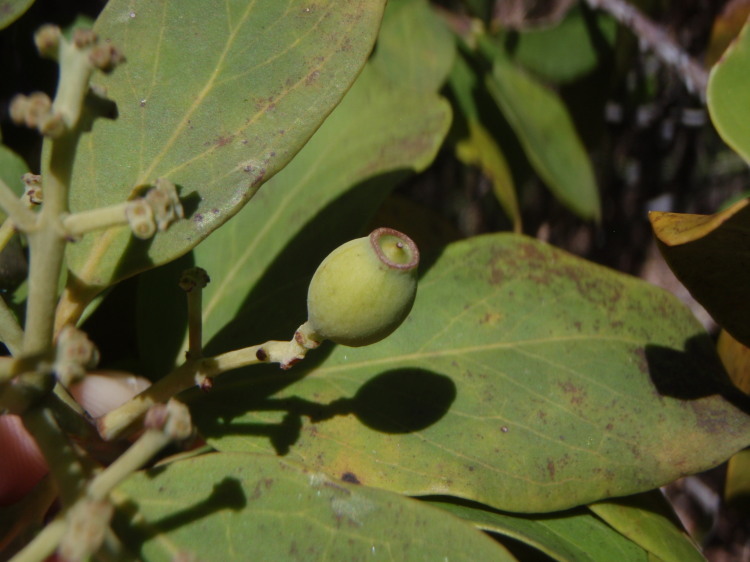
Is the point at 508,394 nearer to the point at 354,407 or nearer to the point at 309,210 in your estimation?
the point at 354,407

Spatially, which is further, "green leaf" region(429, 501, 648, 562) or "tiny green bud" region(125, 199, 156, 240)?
"green leaf" region(429, 501, 648, 562)

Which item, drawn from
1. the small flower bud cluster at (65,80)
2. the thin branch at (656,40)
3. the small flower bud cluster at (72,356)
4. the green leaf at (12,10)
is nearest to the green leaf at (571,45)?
the thin branch at (656,40)

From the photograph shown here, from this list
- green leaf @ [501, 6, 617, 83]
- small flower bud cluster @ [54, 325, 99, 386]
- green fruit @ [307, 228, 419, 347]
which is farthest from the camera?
green leaf @ [501, 6, 617, 83]

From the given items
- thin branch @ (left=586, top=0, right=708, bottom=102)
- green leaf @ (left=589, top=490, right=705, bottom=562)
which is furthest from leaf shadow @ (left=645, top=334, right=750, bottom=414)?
thin branch @ (left=586, top=0, right=708, bottom=102)

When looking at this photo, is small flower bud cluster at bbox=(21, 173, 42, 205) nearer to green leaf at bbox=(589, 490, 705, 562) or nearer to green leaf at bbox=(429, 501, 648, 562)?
green leaf at bbox=(429, 501, 648, 562)

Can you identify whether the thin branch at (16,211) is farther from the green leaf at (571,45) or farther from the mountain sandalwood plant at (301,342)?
the green leaf at (571,45)

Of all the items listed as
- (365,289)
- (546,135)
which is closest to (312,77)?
(365,289)
